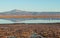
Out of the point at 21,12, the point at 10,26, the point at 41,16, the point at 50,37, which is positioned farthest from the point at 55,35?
the point at 21,12

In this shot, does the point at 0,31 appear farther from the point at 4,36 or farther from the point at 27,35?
the point at 27,35

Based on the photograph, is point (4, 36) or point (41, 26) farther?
point (41, 26)

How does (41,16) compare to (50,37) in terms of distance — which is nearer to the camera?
(50,37)

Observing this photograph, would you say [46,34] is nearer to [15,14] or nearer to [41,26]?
[41,26]

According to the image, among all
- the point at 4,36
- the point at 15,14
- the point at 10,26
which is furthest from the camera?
the point at 15,14

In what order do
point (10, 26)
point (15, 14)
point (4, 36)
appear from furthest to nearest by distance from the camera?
point (15, 14) → point (10, 26) → point (4, 36)

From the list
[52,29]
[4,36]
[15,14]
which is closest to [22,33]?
[4,36]
